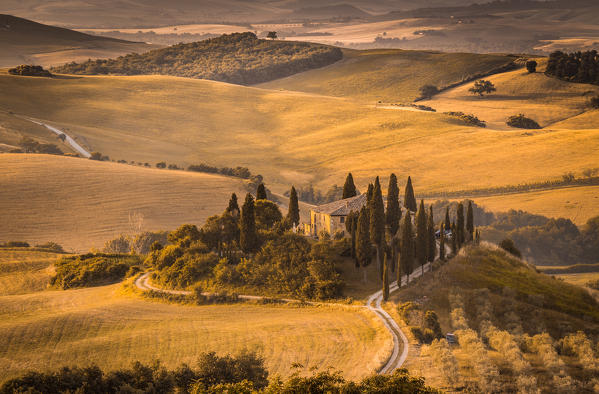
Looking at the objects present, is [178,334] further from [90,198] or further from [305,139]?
[305,139]

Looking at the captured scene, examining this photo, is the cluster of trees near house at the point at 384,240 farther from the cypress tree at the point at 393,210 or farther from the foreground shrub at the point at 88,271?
the foreground shrub at the point at 88,271

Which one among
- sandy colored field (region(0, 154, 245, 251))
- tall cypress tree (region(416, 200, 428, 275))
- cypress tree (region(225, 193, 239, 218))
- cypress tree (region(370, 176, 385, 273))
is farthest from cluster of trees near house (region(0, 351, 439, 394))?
sandy colored field (region(0, 154, 245, 251))

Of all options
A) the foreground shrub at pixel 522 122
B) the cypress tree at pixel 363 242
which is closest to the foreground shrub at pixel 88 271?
the cypress tree at pixel 363 242

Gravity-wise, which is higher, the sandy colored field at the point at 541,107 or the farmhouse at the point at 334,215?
the sandy colored field at the point at 541,107

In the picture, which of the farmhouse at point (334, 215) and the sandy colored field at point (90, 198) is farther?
the sandy colored field at point (90, 198)

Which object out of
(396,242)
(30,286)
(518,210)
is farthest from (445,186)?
(30,286)

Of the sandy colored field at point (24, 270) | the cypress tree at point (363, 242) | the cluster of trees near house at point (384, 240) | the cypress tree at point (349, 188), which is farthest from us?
the cypress tree at point (349, 188)
